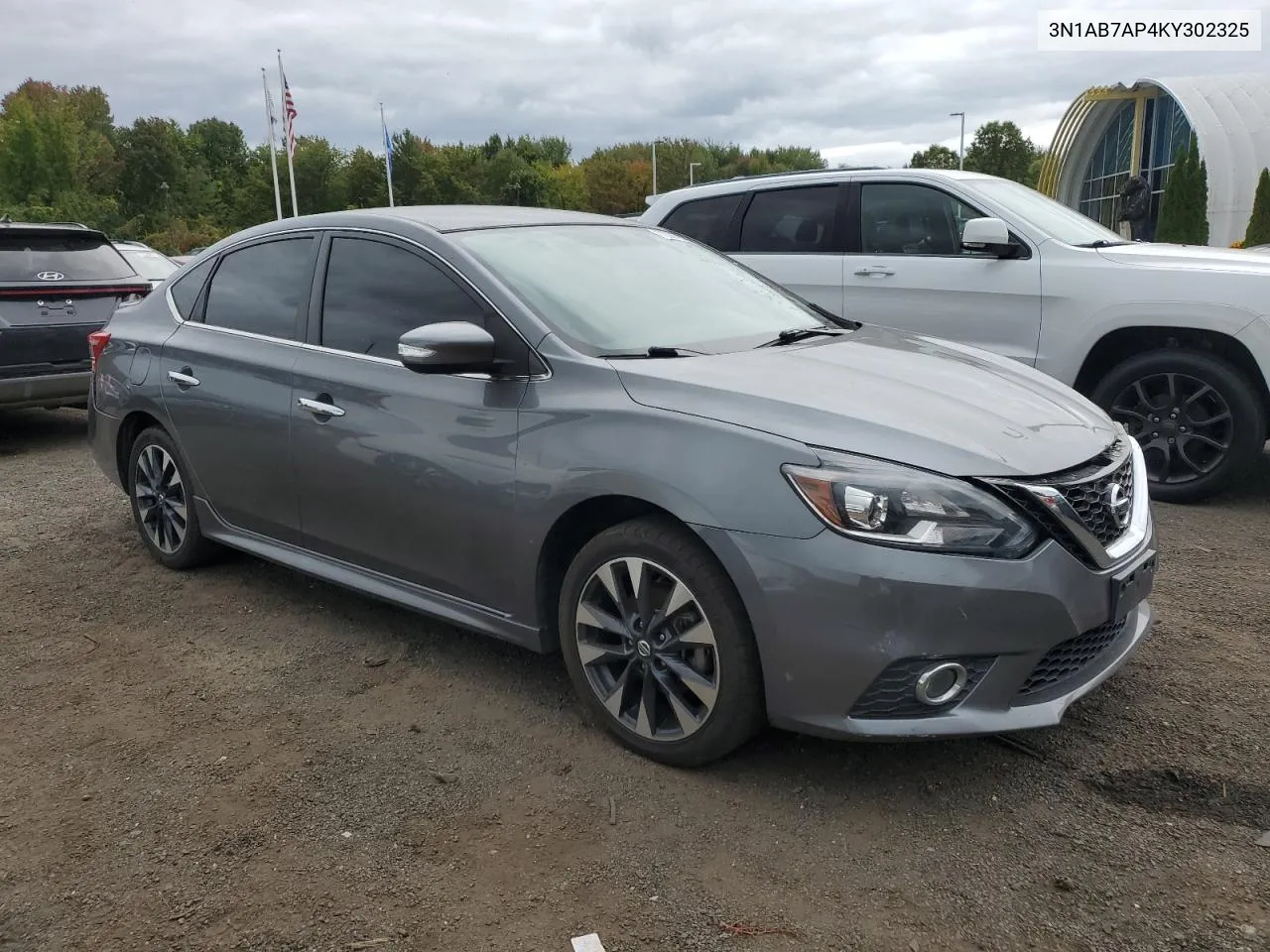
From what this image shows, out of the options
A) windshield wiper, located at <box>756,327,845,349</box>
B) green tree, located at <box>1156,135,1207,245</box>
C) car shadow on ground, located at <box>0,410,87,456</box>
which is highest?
green tree, located at <box>1156,135,1207,245</box>

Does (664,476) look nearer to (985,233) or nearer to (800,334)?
(800,334)

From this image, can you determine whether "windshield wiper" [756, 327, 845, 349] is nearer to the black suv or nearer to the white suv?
the white suv

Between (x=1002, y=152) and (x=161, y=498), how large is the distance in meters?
81.4

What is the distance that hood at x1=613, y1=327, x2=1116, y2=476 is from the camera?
2.75m

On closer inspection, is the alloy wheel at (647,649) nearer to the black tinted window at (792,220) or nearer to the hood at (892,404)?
the hood at (892,404)

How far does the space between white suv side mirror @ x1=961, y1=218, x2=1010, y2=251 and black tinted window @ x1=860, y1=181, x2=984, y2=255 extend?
0.40 meters

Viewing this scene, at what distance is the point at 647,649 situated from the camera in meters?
3.03

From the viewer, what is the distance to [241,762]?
3234 mm

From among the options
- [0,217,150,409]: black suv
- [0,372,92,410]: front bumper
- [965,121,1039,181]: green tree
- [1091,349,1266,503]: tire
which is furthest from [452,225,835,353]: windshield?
[965,121,1039,181]: green tree

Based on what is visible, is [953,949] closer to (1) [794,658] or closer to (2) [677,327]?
(1) [794,658]

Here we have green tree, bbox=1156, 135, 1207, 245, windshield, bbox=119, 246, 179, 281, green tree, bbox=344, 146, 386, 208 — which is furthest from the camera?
green tree, bbox=344, 146, 386, 208

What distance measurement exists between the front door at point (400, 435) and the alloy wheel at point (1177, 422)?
3.95 metres

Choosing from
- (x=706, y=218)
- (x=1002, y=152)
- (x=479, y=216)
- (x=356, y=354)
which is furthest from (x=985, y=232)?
(x=1002, y=152)

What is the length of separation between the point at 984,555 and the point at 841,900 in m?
0.89
